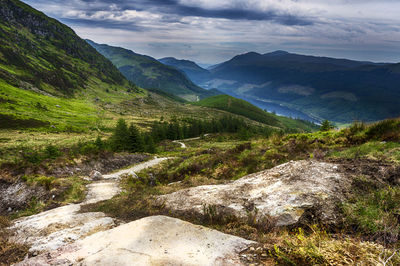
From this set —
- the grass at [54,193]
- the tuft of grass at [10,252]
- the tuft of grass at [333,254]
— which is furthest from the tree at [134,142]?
the tuft of grass at [333,254]

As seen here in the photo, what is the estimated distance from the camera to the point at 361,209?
649 centimetres

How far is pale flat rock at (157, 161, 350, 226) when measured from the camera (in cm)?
706

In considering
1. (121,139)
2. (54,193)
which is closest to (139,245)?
(54,193)

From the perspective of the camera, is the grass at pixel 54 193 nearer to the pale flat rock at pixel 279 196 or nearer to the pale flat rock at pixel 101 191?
the pale flat rock at pixel 101 191

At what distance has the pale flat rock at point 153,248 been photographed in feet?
17.1

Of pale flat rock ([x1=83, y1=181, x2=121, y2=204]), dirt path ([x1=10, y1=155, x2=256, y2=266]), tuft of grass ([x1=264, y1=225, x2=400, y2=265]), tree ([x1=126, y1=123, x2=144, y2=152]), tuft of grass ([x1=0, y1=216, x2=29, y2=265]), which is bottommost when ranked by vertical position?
tree ([x1=126, y1=123, x2=144, y2=152])

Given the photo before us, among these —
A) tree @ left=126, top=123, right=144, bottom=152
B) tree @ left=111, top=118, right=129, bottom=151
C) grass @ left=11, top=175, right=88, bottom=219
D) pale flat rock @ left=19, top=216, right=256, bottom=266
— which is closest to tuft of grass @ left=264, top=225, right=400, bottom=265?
pale flat rock @ left=19, top=216, right=256, bottom=266

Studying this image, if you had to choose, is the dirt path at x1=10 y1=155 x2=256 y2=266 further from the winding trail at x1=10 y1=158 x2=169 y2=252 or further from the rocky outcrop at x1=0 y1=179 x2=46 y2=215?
the rocky outcrop at x1=0 y1=179 x2=46 y2=215

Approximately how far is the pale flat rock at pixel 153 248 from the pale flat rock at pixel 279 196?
1.66 metres

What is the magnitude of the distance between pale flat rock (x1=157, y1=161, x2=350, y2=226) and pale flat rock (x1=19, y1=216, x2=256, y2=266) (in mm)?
1661

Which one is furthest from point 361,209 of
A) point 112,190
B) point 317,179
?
point 112,190

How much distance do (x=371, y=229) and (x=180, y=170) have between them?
15373 mm

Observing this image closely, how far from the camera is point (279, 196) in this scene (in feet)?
26.3

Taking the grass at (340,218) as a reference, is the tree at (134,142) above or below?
below
